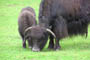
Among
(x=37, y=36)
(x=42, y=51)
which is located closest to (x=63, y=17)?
(x=37, y=36)

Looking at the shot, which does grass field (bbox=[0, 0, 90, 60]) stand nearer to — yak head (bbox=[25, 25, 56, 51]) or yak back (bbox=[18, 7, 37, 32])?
yak head (bbox=[25, 25, 56, 51])

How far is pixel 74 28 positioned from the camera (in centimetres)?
977

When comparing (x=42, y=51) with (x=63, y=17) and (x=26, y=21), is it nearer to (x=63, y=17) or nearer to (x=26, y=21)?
(x=63, y=17)

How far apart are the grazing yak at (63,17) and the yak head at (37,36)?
30 cm

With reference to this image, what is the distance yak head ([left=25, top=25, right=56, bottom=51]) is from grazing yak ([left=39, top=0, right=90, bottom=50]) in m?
0.30

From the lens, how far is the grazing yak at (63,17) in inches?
370

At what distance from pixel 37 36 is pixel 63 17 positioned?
1.25 m

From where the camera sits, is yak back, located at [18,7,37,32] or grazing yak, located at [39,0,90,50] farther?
yak back, located at [18,7,37,32]

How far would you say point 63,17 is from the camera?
31.3 ft

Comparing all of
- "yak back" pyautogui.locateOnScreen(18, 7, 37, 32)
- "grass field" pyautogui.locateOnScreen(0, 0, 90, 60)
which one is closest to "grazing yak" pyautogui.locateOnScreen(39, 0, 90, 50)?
"grass field" pyautogui.locateOnScreen(0, 0, 90, 60)

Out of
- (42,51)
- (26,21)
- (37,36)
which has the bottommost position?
(42,51)

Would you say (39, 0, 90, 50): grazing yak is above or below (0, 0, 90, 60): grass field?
above

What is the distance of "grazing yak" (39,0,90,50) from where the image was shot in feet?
30.8

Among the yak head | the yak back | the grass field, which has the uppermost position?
the yak back
